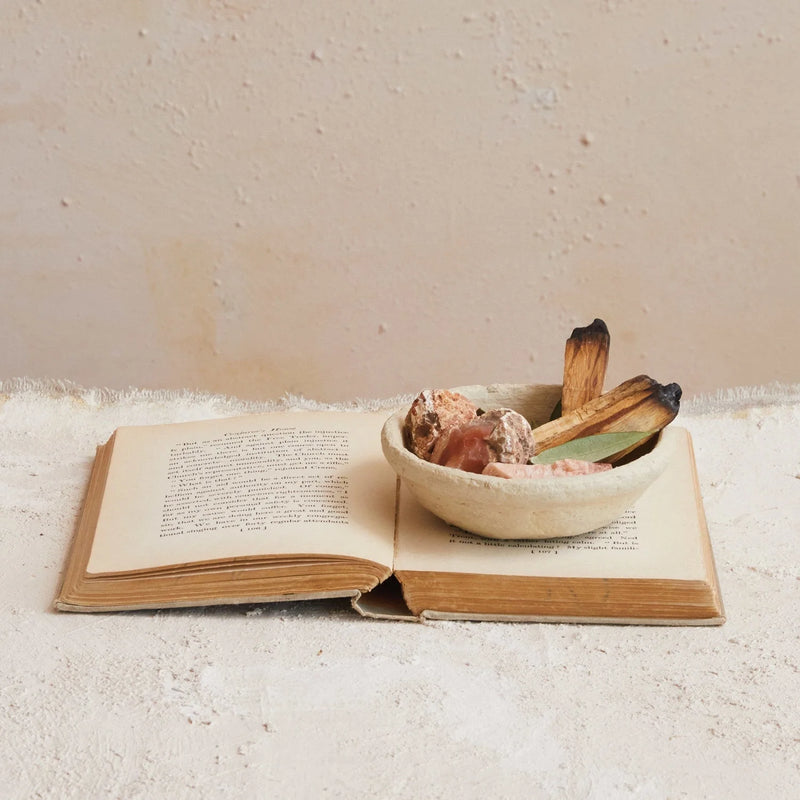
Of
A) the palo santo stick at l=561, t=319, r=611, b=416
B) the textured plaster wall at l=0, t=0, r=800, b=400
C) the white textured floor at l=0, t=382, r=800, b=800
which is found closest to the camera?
the white textured floor at l=0, t=382, r=800, b=800

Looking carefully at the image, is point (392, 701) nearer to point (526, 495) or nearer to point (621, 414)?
point (526, 495)

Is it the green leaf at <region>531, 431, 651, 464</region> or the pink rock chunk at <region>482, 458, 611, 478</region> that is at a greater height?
the green leaf at <region>531, 431, 651, 464</region>

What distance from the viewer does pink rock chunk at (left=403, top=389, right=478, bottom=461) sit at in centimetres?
90

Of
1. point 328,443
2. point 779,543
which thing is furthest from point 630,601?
point 328,443

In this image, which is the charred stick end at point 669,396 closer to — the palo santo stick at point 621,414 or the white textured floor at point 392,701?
the palo santo stick at point 621,414

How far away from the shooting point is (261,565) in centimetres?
87

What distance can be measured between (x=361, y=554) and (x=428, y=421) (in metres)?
0.12

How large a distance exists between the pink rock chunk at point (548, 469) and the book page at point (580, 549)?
0.06 metres

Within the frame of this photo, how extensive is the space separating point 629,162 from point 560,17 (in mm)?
225

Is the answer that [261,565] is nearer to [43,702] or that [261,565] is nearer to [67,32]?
[43,702]

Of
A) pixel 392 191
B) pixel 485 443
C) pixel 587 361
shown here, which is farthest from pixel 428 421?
pixel 392 191

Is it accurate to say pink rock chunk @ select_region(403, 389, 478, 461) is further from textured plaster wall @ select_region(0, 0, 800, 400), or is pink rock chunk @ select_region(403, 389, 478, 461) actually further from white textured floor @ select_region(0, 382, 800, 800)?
textured plaster wall @ select_region(0, 0, 800, 400)

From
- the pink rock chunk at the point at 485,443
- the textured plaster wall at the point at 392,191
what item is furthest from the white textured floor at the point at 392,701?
the textured plaster wall at the point at 392,191

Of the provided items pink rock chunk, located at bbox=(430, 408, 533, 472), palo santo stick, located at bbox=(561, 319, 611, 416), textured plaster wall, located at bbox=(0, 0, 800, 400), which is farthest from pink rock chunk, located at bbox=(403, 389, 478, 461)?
textured plaster wall, located at bbox=(0, 0, 800, 400)
